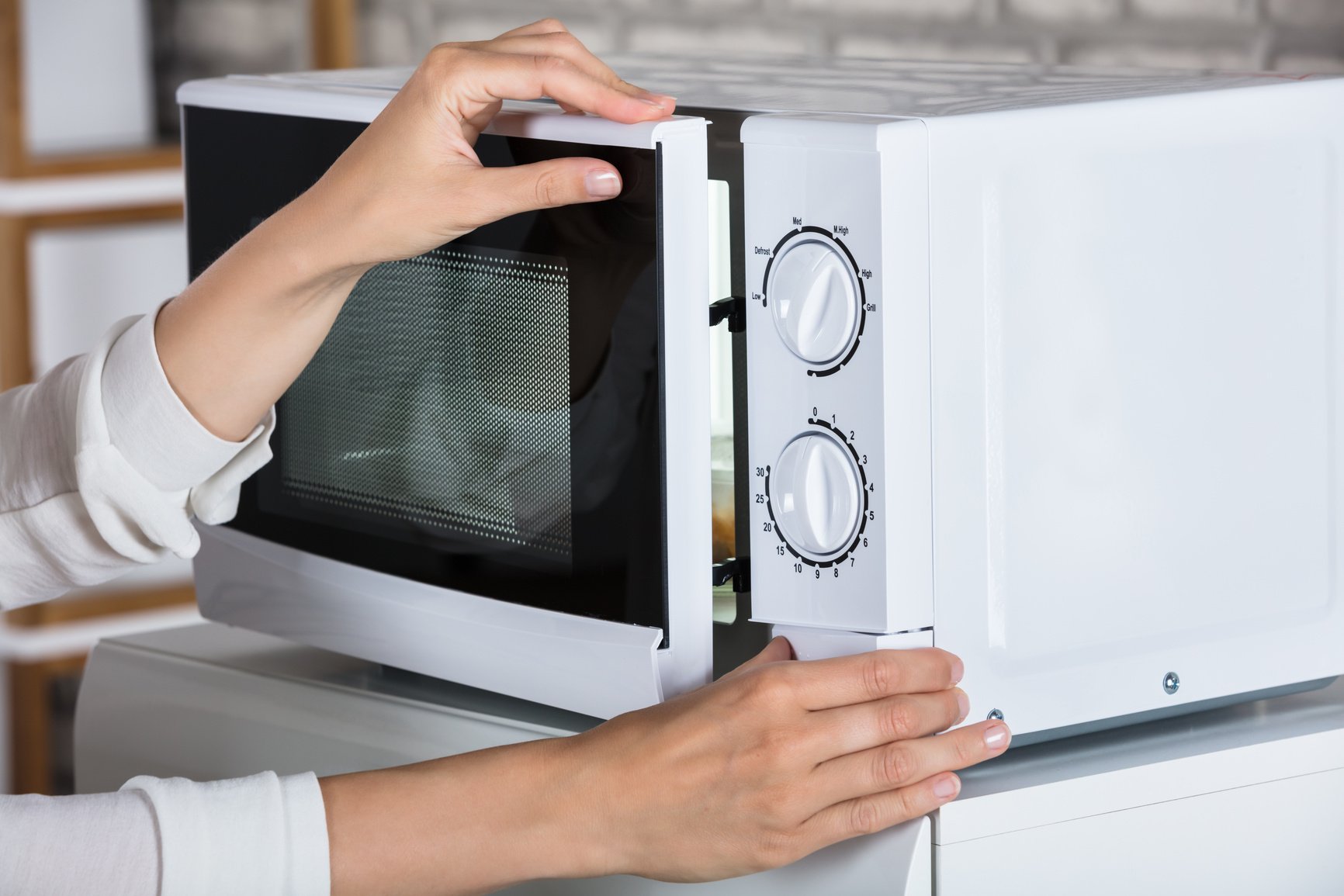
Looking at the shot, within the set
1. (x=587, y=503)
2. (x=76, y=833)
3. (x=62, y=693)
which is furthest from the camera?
(x=62, y=693)

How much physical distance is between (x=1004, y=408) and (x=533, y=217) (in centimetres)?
23

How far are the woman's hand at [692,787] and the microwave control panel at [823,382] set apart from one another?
0.11 feet

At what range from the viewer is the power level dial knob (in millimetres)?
637

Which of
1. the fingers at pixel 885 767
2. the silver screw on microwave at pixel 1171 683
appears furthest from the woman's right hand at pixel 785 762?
the silver screw on microwave at pixel 1171 683

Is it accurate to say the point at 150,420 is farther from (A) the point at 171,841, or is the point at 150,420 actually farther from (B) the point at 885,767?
(B) the point at 885,767

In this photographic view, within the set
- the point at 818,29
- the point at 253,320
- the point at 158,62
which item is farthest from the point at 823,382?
the point at 158,62

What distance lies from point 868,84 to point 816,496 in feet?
0.81

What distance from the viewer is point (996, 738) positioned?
2.07ft

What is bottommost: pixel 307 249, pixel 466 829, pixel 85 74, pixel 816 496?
pixel 466 829

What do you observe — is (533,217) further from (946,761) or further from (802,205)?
(946,761)

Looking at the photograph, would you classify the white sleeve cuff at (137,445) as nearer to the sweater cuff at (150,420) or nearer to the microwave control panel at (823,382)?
the sweater cuff at (150,420)

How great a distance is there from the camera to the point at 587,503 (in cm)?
72

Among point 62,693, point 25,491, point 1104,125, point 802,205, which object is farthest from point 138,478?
point 62,693

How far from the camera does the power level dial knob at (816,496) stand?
0.64 metres
